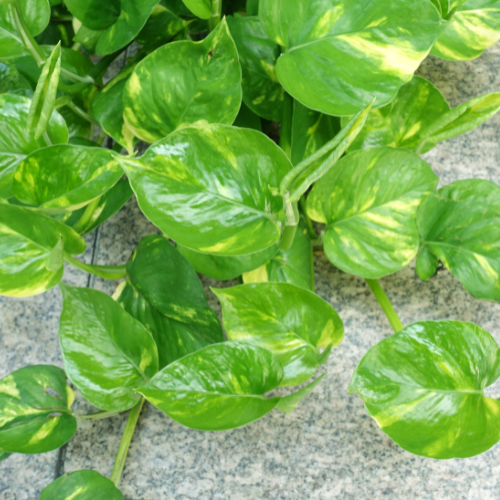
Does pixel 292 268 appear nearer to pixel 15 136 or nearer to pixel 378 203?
pixel 378 203

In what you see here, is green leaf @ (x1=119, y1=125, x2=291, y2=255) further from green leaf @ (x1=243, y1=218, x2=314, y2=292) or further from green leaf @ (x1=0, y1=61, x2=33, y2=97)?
green leaf @ (x1=0, y1=61, x2=33, y2=97)

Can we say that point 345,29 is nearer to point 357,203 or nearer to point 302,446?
point 357,203

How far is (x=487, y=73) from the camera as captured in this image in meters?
0.84

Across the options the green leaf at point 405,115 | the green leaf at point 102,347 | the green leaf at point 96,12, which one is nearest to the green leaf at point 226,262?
the green leaf at point 102,347

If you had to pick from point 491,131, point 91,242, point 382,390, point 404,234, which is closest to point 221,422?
point 382,390

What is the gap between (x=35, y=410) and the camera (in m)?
0.63

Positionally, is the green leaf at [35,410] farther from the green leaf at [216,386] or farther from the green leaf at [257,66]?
the green leaf at [257,66]

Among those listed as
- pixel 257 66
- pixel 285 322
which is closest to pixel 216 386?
pixel 285 322

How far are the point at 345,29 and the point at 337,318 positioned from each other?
0.34m

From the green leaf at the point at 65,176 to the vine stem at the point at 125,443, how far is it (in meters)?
0.32

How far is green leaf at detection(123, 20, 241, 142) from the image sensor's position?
0.58m

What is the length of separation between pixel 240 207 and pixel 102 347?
10.8 inches

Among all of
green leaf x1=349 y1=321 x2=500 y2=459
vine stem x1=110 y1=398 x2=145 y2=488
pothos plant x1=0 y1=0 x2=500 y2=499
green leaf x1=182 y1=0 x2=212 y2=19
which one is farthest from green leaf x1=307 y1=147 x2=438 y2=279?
vine stem x1=110 y1=398 x2=145 y2=488

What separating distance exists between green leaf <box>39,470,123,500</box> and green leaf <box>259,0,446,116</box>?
0.53 m
